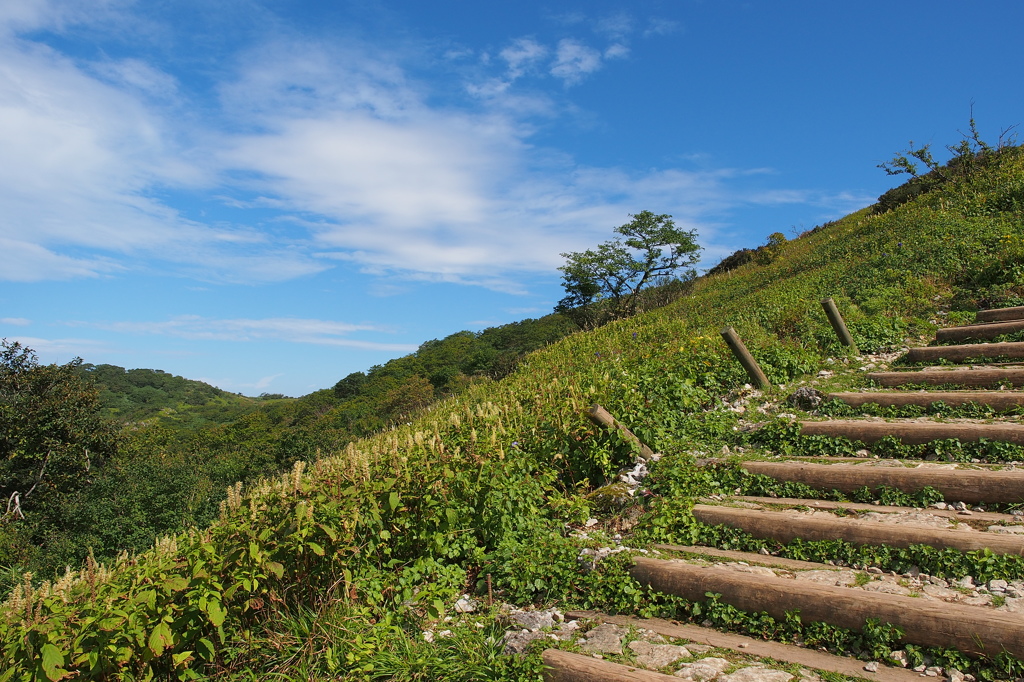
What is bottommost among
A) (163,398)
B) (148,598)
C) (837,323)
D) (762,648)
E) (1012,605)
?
(762,648)

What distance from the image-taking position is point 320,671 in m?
3.38

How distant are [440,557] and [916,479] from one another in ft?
12.5

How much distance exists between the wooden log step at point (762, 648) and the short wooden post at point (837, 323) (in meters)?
6.34

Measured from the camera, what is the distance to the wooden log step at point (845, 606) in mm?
2633

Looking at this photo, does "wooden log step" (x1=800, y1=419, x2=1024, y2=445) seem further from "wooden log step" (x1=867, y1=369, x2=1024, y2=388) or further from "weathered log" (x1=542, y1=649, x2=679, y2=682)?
"weathered log" (x1=542, y1=649, x2=679, y2=682)

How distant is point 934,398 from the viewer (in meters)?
5.80

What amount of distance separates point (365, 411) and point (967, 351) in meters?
43.6

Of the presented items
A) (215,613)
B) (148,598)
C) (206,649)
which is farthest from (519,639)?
(148,598)

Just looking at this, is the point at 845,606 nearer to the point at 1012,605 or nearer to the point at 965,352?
the point at 1012,605

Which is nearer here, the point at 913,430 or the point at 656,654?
the point at 656,654

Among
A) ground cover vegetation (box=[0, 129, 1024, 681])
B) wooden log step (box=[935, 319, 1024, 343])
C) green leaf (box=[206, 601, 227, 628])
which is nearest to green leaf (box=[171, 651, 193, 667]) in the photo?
ground cover vegetation (box=[0, 129, 1024, 681])

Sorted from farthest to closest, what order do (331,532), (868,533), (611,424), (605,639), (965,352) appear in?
(965,352), (611,424), (331,532), (868,533), (605,639)

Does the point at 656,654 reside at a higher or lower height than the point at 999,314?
lower

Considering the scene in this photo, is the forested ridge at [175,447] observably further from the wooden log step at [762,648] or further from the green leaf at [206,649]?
the wooden log step at [762,648]
